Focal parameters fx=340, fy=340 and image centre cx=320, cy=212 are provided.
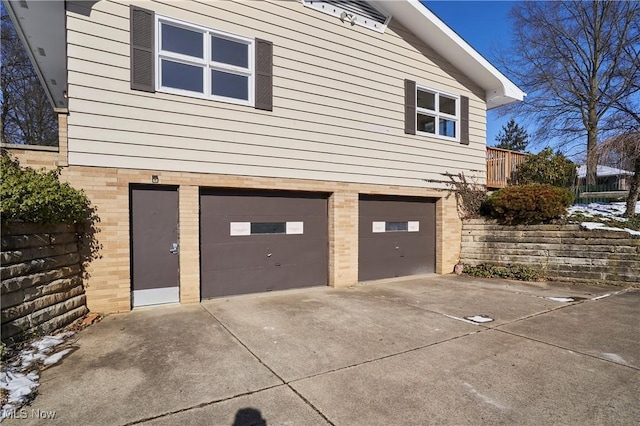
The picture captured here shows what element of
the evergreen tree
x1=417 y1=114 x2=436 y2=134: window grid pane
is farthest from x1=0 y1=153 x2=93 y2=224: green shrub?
the evergreen tree

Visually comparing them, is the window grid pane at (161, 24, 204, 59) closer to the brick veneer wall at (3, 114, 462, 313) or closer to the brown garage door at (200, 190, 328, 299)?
the brick veneer wall at (3, 114, 462, 313)

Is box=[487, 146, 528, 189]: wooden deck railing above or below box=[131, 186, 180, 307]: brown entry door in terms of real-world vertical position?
above

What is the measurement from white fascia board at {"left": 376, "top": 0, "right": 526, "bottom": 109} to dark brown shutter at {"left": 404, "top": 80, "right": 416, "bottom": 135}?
1390 mm

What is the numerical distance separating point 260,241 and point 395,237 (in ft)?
12.3

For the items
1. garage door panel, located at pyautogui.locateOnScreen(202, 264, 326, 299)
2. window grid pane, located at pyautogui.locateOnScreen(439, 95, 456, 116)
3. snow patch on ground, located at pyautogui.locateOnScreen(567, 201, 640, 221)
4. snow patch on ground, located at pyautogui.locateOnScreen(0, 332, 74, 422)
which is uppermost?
window grid pane, located at pyautogui.locateOnScreen(439, 95, 456, 116)

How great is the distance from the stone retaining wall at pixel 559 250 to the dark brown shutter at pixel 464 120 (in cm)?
242

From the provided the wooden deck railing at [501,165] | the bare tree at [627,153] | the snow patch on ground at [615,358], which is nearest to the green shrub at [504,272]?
the wooden deck railing at [501,165]

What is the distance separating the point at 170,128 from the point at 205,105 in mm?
777

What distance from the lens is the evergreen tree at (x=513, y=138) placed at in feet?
139

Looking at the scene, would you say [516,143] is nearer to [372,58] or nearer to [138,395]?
[372,58]

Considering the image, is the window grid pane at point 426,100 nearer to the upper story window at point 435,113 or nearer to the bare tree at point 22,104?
the upper story window at point 435,113

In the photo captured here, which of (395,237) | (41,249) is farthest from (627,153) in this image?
(41,249)

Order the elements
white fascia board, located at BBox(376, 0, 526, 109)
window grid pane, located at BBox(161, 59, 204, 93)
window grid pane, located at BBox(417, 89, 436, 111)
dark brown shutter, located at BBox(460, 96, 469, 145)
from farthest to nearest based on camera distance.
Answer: dark brown shutter, located at BBox(460, 96, 469, 145)
window grid pane, located at BBox(417, 89, 436, 111)
white fascia board, located at BBox(376, 0, 526, 109)
window grid pane, located at BBox(161, 59, 204, 93)

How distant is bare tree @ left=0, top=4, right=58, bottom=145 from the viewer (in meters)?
13.2
